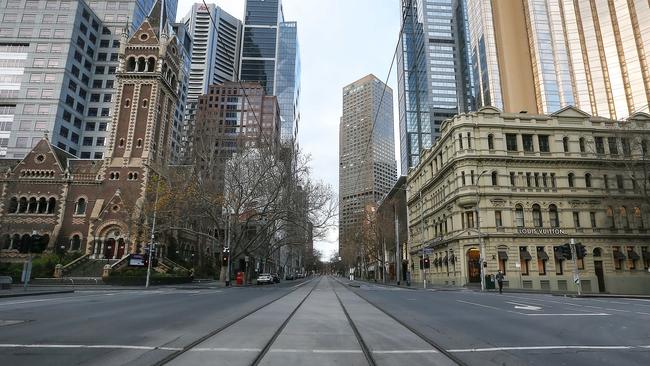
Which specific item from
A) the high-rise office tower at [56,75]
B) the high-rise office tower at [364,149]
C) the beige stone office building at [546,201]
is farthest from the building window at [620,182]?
the high-rise office tower at [56,75]

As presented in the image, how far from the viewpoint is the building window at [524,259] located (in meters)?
41.3

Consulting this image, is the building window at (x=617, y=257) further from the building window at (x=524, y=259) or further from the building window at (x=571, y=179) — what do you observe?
the building window at (x=524, y=259)

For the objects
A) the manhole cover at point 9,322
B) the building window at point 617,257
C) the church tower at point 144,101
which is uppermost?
the church tower at point 144,101

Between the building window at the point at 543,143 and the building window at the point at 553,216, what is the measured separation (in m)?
6.80

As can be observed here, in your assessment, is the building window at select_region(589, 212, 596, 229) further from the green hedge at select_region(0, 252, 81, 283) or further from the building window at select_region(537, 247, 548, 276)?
the green hedge at select_region(0, 252, 81, 283)

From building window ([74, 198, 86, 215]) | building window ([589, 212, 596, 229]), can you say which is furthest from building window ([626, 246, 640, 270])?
building window ([74, 198, 86, 215])

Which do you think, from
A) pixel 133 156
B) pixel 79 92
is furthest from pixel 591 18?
pixel 79 92

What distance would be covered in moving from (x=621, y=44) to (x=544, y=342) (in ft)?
331

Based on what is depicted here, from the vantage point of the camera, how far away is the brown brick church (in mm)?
52834

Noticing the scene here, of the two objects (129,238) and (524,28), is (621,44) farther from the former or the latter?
(129,238)

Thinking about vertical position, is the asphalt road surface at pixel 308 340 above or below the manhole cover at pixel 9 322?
below

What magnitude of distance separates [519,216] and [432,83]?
86826mm

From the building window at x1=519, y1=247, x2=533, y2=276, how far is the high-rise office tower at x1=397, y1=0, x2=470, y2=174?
7396 cm

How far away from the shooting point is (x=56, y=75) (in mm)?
82250
